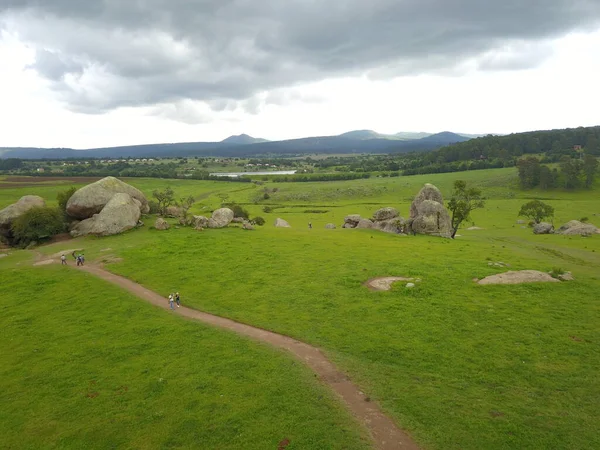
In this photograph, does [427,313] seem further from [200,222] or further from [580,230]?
[580,230]

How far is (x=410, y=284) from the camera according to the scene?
117 ft

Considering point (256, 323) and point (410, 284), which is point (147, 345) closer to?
point (256, 323)

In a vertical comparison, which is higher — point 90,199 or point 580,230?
point 90,199

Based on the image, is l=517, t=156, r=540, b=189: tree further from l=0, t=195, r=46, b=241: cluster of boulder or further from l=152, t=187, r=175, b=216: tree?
l=0, t=195, r=46, b=241: cluster of boulder

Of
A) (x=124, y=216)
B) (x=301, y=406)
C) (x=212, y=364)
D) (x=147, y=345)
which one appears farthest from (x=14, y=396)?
(x=124, y=216)

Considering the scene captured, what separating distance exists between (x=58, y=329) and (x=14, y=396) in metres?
9.52

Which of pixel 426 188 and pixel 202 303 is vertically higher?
pixel 426 188

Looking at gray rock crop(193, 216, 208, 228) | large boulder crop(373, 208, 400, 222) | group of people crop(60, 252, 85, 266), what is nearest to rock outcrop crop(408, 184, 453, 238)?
large boulder crop(373, 208, 400, 222)

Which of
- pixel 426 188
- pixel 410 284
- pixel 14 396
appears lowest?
pixel 14 396

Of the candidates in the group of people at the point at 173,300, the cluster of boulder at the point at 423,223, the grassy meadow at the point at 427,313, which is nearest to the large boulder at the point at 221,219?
the grassy meadow at the point at 427,313

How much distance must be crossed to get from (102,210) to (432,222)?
200ft

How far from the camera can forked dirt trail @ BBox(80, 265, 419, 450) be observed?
17.6 meters

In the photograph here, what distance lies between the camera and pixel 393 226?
237ft

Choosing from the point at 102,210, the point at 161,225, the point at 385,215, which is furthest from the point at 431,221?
the point at 102,210
